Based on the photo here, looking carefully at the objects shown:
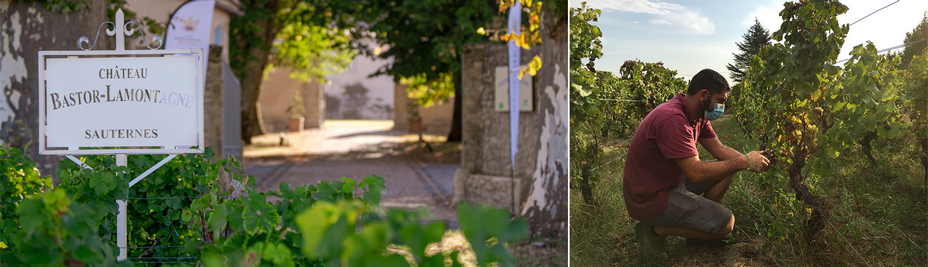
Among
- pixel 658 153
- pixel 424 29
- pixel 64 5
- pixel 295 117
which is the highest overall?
pixel 424 29

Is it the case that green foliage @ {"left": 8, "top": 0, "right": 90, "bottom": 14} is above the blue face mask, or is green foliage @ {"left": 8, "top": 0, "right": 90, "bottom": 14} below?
above

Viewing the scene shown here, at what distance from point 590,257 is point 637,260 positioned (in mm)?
214

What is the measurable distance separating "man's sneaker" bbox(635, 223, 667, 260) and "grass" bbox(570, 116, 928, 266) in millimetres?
21

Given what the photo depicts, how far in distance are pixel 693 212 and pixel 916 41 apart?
2.99ft

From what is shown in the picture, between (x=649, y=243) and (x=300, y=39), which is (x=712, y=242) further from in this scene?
(x=300, y=39)

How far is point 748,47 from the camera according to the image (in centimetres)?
233

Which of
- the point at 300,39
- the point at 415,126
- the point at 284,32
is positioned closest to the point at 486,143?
the point at 284,32

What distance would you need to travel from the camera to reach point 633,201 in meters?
2.62

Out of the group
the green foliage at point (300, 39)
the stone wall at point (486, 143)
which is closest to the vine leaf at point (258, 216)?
the stone wall at point (486, 143)

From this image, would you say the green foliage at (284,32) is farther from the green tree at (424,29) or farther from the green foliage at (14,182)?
the green foliage at (14,182)

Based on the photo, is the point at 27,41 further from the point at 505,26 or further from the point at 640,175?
the point at 505,26

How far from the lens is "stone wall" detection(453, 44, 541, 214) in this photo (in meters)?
7.29

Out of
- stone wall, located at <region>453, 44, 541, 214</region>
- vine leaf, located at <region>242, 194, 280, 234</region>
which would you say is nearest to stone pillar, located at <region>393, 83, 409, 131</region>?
stone wall, located at <region>453, 44, 541, 214</region>

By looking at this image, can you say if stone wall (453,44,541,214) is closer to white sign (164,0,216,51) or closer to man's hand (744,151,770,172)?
white sign (164,0,216,51)
